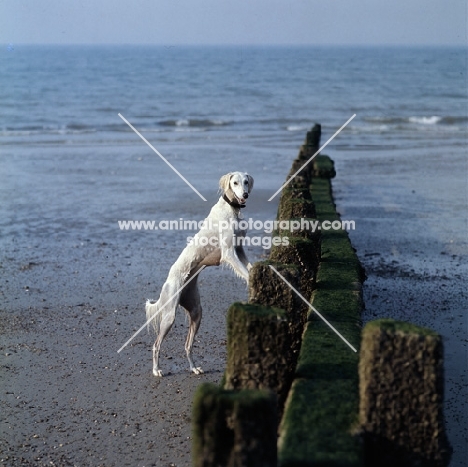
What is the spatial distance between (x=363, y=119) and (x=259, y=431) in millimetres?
36738

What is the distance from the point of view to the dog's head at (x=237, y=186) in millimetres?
7926

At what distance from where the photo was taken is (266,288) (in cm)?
629

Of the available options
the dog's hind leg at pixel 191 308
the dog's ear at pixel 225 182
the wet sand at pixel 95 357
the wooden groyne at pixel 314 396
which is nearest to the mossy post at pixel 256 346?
the wooden groyne at pixel 314 396

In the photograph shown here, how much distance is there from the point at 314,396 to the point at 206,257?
10.2ft

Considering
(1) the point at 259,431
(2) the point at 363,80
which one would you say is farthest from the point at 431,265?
(2) the point at 363,80

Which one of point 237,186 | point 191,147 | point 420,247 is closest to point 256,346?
point 237,186

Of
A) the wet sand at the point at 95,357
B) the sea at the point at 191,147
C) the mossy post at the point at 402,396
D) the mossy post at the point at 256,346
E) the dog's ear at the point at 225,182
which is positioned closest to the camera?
the mossy post at the point at 402,396

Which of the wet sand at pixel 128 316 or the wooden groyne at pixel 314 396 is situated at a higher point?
the wooden groyne at pixel 314 396

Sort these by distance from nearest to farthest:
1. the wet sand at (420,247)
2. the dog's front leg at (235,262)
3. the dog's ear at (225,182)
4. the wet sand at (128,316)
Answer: the wet sand at (128,316) < the dog's front leg at (235,262) < the dog's ear at (225,182) < the wet sand at (420,247)

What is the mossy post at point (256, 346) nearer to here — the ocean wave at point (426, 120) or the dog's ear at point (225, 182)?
the dog's ear at point (225, 182)

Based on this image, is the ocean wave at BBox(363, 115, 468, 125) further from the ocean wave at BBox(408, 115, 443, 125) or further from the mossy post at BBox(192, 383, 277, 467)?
the mossy post at BBox(192, 383, 277, 467)

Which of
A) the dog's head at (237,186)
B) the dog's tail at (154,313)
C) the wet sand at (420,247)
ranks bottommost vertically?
the wet sand at (420,247)

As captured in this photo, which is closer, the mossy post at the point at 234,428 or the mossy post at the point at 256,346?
the mossy post at the point at 234,428

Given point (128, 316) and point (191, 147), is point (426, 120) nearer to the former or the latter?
point (191, 147)
